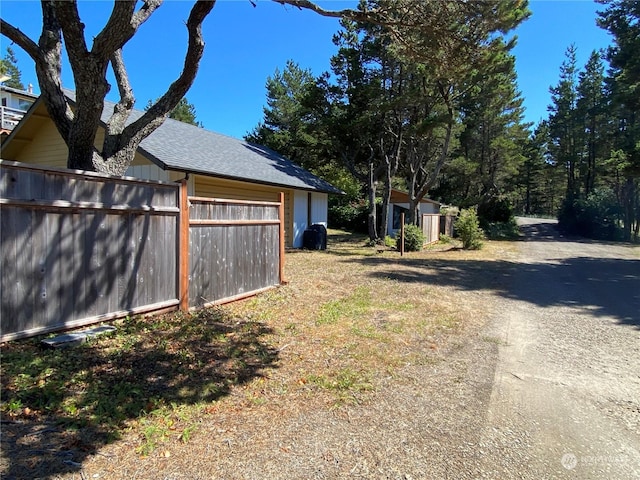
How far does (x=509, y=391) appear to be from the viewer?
3.68 metres

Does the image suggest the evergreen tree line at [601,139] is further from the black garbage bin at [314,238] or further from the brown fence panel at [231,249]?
the brown fence panel at [231,249]

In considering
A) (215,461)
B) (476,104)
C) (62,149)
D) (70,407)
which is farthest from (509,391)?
(476,104)

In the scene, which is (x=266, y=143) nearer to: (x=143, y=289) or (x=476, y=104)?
(x=476, y=104)

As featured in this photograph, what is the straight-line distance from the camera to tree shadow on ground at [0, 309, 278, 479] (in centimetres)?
256

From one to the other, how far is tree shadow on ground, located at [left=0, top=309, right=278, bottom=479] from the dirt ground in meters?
0.05

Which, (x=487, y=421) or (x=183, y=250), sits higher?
(x=183, y=250)

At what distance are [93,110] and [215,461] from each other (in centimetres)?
451

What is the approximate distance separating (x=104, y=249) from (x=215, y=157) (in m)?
8.88

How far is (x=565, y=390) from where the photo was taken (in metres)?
3.72

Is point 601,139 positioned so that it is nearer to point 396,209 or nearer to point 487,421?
point 396,209

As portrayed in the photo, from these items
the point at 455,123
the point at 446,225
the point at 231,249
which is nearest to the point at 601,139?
the point at 446,225

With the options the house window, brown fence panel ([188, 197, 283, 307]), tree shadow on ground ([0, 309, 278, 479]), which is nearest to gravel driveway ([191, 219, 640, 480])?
tree shadow on ground ([0, 309, 278, 479])

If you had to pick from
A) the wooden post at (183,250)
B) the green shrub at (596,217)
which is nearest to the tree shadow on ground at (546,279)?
the wooden post at (183,250)

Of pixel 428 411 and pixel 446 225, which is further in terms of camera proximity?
pixel 446 225
